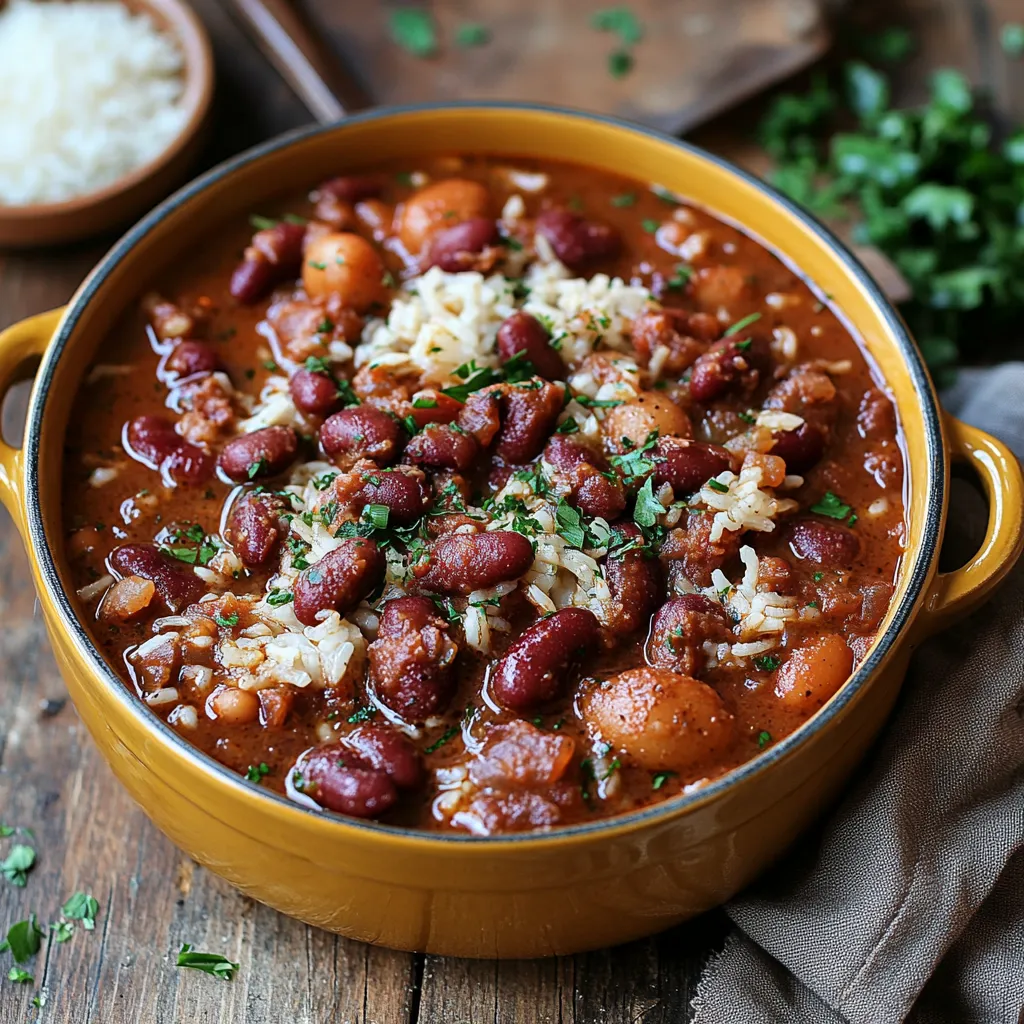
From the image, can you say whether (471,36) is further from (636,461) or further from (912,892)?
(912,892)

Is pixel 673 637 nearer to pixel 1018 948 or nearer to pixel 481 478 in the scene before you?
pixel 481 478

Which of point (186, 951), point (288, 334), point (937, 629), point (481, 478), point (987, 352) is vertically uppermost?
point (288, 334)

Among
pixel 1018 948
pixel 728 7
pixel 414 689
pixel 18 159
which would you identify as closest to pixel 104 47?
pixel 18 159

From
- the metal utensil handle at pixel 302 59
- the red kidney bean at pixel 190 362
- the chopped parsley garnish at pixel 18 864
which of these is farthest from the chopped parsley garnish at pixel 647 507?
the metal utensil handle at pixel 302 59

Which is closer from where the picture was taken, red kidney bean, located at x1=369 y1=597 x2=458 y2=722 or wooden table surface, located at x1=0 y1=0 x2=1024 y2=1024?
red kidney bean, located at x1=369 y1=597 x2=458 y2=722

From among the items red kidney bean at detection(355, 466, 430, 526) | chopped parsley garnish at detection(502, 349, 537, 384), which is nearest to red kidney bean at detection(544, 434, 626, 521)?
chopped parsley garnish at detection(502, 349, 537, 384)

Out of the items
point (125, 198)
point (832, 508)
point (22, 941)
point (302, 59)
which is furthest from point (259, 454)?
point (302, 59)

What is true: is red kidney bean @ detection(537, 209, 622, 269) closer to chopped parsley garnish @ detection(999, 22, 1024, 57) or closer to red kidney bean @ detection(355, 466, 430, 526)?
red kidney bean @ detection(355, 466, 430, 526)
